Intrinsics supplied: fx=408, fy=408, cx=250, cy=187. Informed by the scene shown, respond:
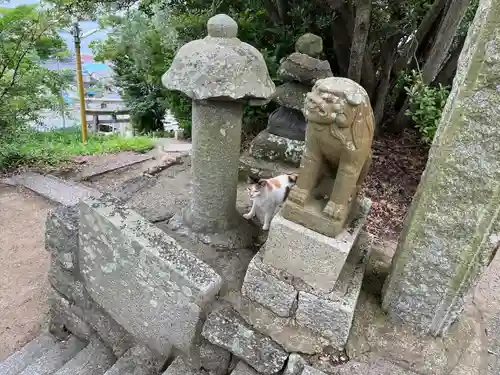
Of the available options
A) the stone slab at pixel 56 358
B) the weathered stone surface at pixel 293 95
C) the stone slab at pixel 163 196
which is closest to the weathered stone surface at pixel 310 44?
the weathered stone surface at pixel 293 95

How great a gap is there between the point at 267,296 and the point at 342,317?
18.7 inches

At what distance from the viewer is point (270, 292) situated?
2.51 metres

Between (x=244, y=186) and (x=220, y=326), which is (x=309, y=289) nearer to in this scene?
(x=220, y=326)

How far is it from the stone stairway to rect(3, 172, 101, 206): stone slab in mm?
2128

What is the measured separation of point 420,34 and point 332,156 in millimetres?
3873

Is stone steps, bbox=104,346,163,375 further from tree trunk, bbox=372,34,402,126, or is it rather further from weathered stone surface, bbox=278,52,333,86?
tree trunk, bbox=372,34,402,126

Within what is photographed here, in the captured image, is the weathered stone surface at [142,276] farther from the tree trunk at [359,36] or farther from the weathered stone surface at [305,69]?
the tree trunk at [359,36]

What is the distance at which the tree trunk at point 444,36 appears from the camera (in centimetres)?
459

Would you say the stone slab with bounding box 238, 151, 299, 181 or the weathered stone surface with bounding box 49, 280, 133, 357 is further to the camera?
the stone slab with bounding box 238, 151, 299, 181

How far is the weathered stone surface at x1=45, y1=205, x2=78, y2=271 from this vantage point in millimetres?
3139

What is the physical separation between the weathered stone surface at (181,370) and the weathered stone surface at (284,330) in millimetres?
504

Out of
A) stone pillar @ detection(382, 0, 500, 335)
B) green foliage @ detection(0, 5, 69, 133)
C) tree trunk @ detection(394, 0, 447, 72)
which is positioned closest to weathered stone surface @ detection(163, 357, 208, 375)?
stone pillar @ detection(382, 0, 500, 335)

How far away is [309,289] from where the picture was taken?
2.44m

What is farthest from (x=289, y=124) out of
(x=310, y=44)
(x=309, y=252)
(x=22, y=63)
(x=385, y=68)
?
(x=22, y=63)
